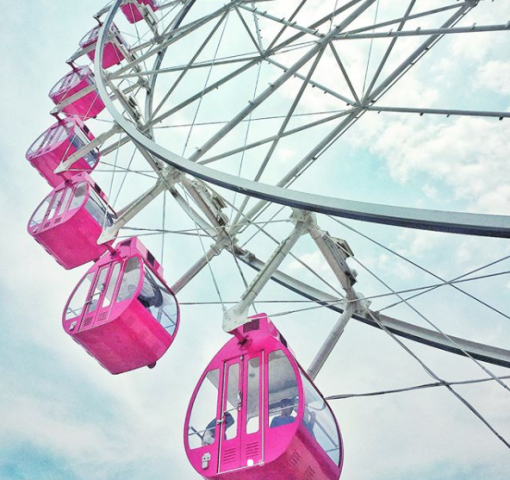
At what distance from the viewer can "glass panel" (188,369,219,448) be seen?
750 cm

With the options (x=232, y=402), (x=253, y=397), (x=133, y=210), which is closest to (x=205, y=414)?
(x=232, y=402)

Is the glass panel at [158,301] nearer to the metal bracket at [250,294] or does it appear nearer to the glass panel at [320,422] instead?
the metal bracket at [250,294]

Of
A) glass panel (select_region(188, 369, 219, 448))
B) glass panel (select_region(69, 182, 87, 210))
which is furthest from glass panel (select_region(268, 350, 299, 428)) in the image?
glass panel (select_region(69, 182, 87, 210))

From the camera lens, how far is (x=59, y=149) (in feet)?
55.1

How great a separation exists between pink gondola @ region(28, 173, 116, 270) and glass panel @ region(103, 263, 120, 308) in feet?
4.63

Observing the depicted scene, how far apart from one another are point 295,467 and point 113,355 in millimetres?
4931

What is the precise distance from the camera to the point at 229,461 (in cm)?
691

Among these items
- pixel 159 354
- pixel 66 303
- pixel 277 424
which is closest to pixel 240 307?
pixel 277 424

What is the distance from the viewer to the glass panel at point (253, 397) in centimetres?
706

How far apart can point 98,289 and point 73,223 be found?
2659 millimetres

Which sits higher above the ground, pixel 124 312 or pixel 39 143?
pixel 39 143

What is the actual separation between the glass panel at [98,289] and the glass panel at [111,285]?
158 millimetres

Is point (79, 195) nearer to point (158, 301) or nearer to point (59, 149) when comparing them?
point (59, 149)

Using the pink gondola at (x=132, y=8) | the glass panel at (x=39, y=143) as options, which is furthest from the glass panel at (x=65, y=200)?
the pink gondola at (x=132, y=8)
